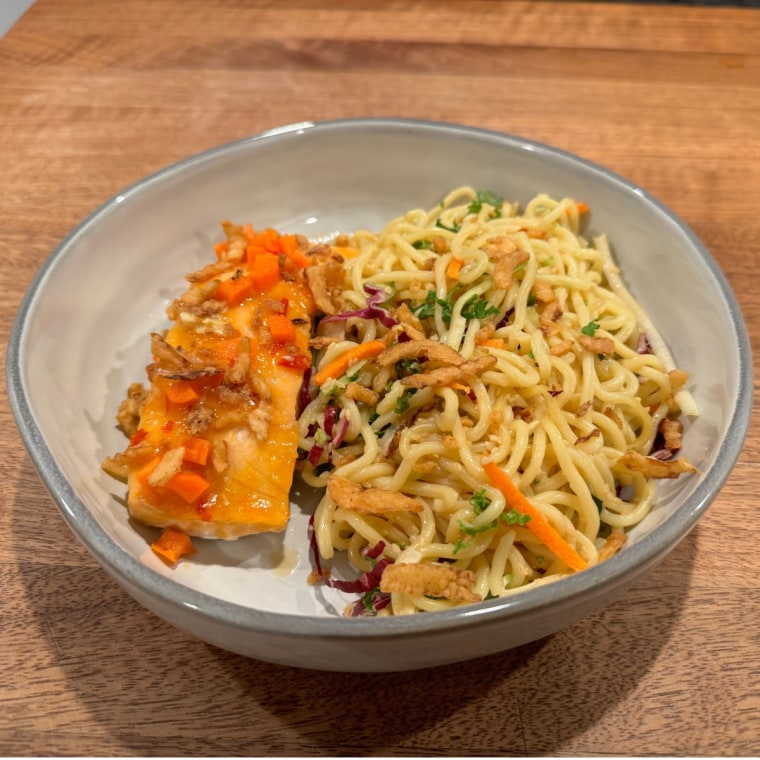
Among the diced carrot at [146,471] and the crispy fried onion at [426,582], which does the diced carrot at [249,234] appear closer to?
the diced carrot at [146,471]

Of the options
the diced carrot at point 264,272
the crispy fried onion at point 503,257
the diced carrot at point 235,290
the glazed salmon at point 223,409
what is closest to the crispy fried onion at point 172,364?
the glazed salmon at point 223,409

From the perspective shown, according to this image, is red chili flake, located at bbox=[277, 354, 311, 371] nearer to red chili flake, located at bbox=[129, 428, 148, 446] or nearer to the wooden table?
red chili flake, located at bbox=[129, 428, 148, 446]

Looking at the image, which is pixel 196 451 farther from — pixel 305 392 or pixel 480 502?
pixel 480 502

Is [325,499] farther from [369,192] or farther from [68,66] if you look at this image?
[68,66]

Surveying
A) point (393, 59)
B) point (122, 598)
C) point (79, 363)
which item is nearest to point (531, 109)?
point (393, 59)

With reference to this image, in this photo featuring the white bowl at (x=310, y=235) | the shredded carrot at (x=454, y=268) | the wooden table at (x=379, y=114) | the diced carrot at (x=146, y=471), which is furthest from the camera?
the shredded carrot at (x=454, y=268)

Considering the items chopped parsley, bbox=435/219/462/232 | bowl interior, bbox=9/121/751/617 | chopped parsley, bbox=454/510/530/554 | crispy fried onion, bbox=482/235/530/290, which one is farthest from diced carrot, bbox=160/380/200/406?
chopped parsley, bbox=435/219/462/232

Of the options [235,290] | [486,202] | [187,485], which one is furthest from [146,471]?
[486,202]

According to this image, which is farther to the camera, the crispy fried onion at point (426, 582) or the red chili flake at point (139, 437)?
the red chili flake at point (139, 437)
